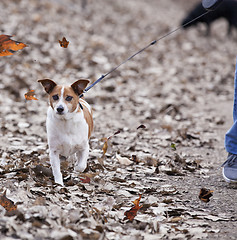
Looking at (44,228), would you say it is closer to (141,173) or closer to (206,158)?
(141,173)

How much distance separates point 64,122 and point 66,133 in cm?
10

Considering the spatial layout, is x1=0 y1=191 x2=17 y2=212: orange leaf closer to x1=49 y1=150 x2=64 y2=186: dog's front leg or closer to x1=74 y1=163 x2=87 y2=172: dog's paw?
x1=49 y1=150 x2=64 y2=186: dog's front leg

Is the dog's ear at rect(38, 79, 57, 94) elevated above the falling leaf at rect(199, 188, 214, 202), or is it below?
above

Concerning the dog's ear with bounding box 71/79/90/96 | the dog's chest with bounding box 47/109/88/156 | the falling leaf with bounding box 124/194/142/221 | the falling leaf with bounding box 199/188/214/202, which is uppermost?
the dog's ear with bounding box 71/79/90/96

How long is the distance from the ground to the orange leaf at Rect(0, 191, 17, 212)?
7 centimetres

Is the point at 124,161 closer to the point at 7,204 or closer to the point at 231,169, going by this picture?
the point at 231,169

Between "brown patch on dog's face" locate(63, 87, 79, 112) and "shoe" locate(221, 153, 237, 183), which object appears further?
"shoe" locate(221, 153, 237, 183)

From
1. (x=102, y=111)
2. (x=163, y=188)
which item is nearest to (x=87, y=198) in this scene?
(x=163, y=188)

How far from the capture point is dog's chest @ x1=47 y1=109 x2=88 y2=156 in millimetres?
3418

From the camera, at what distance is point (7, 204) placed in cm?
277

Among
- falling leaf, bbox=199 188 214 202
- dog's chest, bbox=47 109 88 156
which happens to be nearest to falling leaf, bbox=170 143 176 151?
falling leaf, bbox=199 188 214 202

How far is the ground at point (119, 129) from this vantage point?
9.15 feet

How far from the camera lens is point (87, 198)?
3.23 m

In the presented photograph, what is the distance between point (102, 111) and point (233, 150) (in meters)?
3.40
